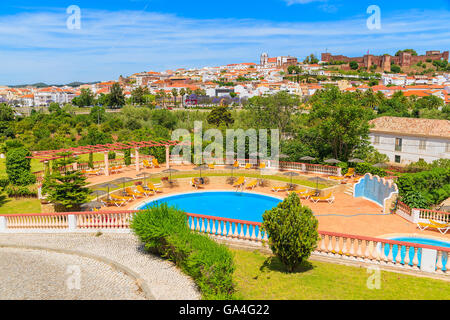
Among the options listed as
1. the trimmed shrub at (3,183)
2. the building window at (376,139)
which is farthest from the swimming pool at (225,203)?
the building window at (376,139)

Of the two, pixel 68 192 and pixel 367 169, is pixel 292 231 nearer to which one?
pixel 68 192

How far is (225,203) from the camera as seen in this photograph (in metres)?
20.8

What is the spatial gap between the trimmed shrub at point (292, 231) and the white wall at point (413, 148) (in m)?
35.9

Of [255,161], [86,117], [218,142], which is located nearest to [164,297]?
[255,161]

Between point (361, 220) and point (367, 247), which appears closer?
point (367, 247)

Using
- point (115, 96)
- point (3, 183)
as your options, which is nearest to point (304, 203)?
point (3, 183)

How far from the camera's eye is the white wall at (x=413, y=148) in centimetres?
3806

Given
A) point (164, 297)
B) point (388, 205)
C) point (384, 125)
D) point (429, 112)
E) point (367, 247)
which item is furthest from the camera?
point (429, 112)

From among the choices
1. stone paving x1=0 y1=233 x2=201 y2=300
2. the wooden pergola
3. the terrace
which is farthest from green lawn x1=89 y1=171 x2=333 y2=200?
stone paving x1=0 y1=233 x2=201 y2=300

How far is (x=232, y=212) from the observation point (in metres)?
19.2

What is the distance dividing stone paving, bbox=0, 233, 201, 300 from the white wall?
122 feet

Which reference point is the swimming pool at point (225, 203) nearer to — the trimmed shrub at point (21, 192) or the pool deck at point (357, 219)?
the pool deck at point (357, 219)
